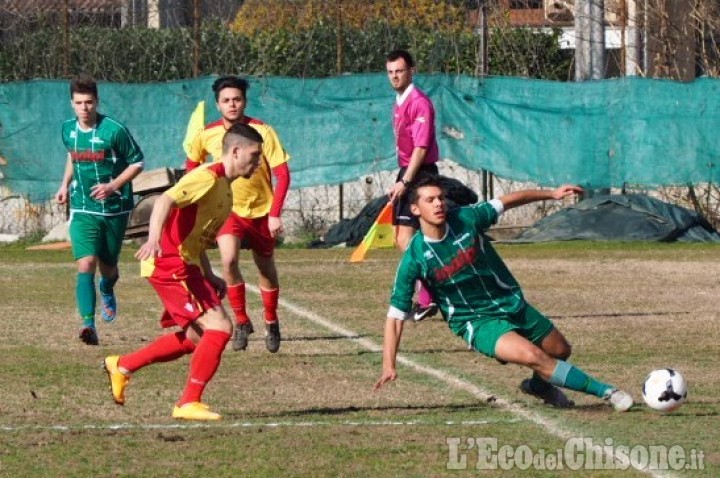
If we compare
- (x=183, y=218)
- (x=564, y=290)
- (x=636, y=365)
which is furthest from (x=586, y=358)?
(x=564, y=290)

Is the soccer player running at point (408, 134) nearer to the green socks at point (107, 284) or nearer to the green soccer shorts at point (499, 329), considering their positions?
the green socks at point (107, 284)

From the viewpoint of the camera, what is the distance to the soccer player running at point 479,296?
7797 millimetres

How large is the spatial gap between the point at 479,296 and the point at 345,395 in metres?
1.16

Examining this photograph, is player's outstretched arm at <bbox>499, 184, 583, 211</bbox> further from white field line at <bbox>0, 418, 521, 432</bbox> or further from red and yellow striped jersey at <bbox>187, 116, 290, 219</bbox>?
red and yellow striped jersey at <bbox>187, 116, 290, 219</bbox>

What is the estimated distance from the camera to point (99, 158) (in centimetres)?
1132

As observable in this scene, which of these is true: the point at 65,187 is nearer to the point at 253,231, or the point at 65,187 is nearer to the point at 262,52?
the point at 253,231

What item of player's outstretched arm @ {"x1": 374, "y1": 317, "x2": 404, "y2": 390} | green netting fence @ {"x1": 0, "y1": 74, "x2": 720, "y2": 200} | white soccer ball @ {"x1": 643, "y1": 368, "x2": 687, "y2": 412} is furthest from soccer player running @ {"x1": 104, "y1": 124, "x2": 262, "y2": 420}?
green netting fence @ {"x1": 0, "y1": 74, "x2": 720, "y2": 200}

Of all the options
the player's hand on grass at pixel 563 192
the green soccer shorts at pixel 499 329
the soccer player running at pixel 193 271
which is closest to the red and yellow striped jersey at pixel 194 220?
the soccer player running at pixel 193 271

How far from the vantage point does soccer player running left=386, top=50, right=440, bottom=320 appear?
11.8 metres

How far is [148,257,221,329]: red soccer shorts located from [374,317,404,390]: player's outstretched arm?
0.95 metres

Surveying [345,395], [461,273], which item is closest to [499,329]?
[461,273]

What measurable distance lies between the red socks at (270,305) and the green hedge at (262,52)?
10280 mm

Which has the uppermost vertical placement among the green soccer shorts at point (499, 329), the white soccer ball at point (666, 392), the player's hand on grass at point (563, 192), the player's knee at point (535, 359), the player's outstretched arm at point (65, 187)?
the player's hand on grass at point (563, 192)

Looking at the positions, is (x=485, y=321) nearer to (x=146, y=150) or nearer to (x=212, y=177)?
(x=212, y=177)
